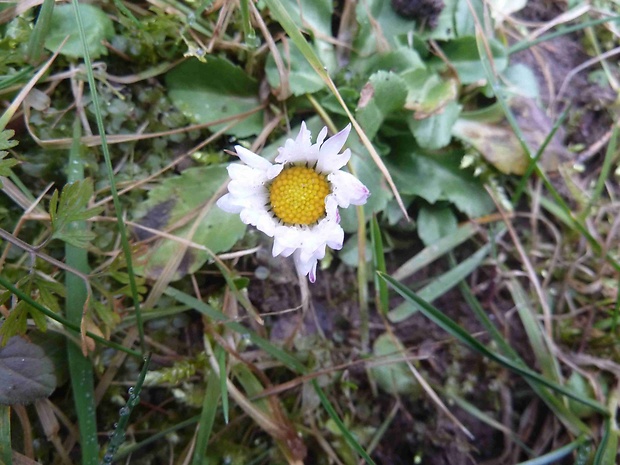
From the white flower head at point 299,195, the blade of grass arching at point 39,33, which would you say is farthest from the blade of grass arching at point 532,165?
the blade of grass arching at point 39,33

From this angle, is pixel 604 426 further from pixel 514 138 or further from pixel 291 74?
pixel 291 74

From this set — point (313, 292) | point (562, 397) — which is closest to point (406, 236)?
point (313, 292)

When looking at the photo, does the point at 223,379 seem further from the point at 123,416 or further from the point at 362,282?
the point at 362,282

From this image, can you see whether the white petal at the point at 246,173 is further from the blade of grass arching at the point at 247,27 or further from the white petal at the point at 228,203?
the blade of grass arching at the point at 247,27

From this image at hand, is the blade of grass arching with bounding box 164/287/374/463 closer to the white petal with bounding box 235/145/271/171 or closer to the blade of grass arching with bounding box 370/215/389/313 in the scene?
the blade of grass arching with bounding box 370/215/389/313

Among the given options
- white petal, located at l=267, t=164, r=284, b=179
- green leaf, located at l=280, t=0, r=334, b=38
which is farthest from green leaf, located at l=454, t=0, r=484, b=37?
white petal, located at l=267, t=164, r=284, b=179

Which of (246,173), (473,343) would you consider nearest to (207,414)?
(246,173)
